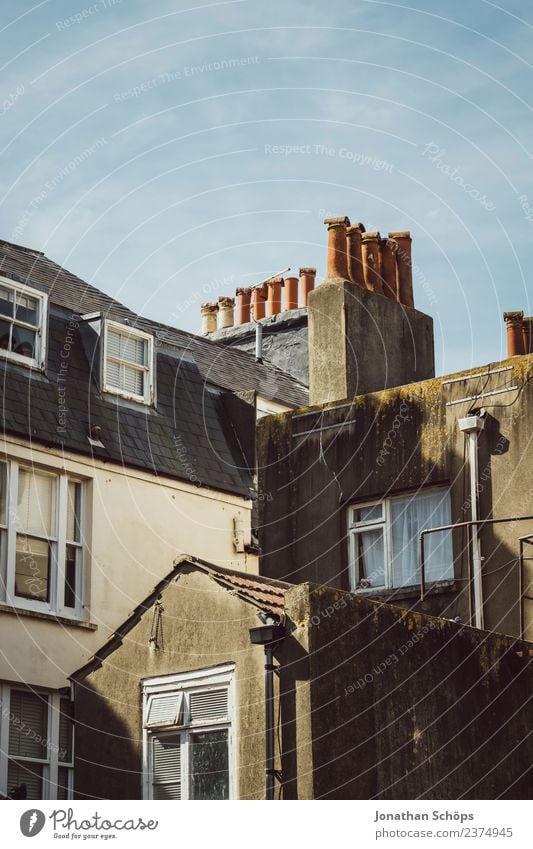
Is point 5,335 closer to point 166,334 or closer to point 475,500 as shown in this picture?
point 166,334

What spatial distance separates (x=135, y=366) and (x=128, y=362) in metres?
0.15

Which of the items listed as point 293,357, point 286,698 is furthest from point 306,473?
point 293,357

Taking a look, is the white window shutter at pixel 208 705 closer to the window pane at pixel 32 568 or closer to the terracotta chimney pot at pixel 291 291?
the window pane at pixel 32 568

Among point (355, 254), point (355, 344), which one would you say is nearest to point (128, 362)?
point (355, 254)

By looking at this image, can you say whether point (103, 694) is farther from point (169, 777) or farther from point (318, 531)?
point (318, 531)

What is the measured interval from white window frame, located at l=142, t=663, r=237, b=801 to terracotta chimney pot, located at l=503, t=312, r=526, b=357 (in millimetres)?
7727

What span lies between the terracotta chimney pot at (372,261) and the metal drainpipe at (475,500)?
382 centimetres

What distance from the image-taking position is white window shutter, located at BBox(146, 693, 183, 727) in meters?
15.9

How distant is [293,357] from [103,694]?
13907 millimetres

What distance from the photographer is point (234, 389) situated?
2598 cm

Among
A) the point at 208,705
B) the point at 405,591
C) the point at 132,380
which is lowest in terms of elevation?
the point at 208,705

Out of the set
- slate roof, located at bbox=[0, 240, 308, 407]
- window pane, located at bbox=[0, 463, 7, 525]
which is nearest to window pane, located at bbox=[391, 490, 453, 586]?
window pane, located at bbox=[0, 463, 7, 525]

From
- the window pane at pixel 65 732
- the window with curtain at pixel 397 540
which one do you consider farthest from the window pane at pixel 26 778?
the window with curtain at pixel 397 540

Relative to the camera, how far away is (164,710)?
52.8 feet
